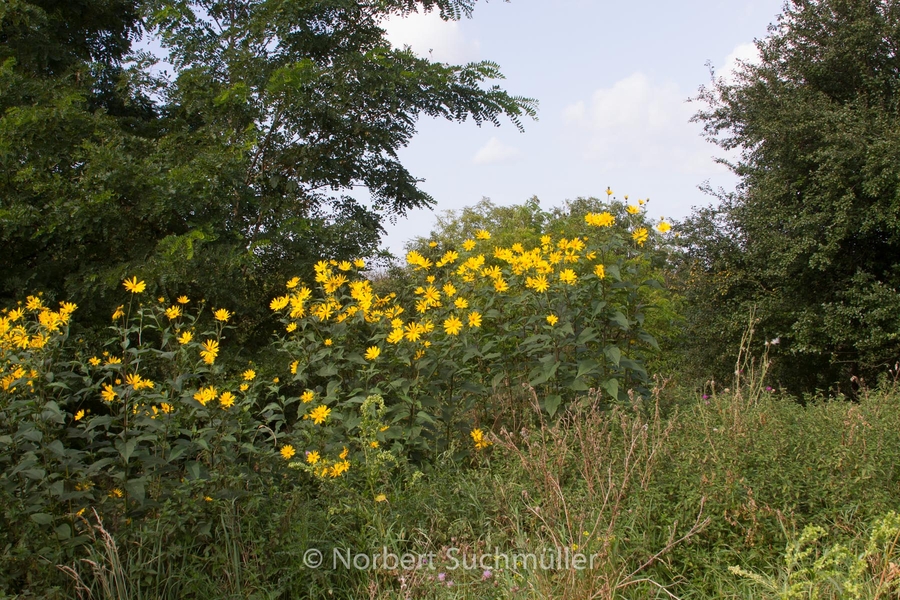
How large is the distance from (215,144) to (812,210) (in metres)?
9.23

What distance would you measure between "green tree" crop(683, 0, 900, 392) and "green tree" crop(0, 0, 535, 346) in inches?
216

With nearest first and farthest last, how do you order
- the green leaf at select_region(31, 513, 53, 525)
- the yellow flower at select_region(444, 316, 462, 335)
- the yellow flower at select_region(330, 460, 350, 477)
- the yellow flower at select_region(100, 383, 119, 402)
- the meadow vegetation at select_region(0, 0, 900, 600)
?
the green leaf at select_region(31, 513, 53, 525) < the meadow vegetation at select_region(0, 0, 900, 600) < the yellow flower at select_region(100, 383, 119, 402) < the yellow flower at select_region(330, 460, 350, 477) < the yellow flower at select_region(444, 316, 462, 335)

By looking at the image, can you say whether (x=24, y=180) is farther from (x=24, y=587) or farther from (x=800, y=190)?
(x=800, y=190)

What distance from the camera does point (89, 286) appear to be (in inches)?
233

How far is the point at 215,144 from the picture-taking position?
6844 mm

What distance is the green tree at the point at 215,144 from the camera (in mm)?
6023

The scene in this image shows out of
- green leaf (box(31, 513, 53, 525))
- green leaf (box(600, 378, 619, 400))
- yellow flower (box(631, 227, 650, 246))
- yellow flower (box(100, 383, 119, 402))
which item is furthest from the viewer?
yellow flower (box(631, 227, 650, 246))

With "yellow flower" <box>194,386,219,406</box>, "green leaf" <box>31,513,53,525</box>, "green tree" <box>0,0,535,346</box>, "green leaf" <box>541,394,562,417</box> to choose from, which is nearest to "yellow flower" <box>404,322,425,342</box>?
"green leaf" <box>541,394,562,417</box>

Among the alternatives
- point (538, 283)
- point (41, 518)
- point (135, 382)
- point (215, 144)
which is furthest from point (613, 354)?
point (215, 144)

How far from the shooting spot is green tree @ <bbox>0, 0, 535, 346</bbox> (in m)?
6.02

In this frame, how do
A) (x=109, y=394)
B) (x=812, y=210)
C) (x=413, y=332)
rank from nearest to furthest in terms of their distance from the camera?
1. (x=109, y=394)
2. (x=413, y=332)
3. (x=812, y=210)

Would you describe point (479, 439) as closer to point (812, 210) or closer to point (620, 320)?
point (620, 320)

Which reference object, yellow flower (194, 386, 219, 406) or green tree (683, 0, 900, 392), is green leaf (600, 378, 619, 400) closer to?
yellow flower (194, 386, 219, 406)

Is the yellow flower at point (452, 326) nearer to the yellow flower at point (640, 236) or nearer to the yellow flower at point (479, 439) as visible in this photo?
the yellow flower at point (479, 439)
